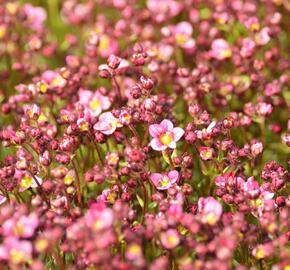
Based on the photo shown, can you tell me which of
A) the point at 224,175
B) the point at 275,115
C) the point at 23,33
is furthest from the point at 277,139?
the point at 23,33

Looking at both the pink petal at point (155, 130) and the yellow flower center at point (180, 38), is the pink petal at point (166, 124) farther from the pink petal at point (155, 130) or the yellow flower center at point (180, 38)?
the yellow flower center at point (180, 38)

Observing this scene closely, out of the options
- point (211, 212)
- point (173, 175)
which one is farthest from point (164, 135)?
point (211, 212)

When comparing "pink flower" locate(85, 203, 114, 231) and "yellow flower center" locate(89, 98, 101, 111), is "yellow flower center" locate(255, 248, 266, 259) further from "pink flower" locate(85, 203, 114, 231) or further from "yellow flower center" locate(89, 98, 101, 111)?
"yellow flower center" locate(89, 98, 101, 111)

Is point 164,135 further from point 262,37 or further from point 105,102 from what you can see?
point 262,37

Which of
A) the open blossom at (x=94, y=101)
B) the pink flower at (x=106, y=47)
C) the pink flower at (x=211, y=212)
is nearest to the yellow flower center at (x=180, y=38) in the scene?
the pink flower at (x=106, y=47)

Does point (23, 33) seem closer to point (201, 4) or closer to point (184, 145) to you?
point (201, 4)

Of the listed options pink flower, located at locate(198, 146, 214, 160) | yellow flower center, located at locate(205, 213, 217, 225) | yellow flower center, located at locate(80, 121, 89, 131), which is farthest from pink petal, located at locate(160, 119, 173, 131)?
yellow flower center, located at locate(205, 213, 217, 225)
